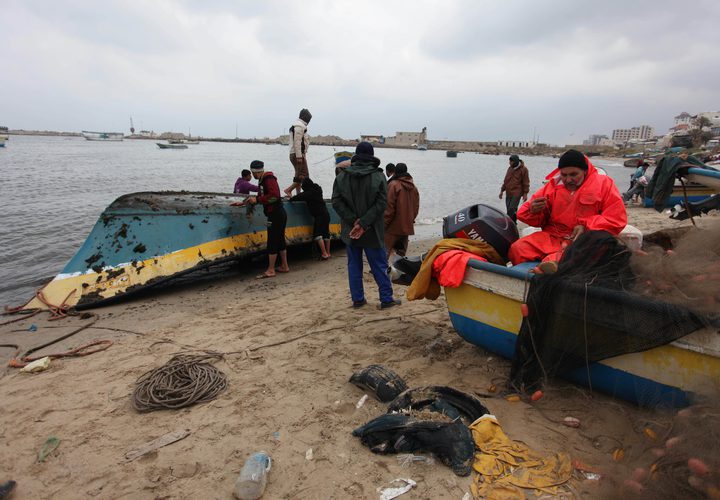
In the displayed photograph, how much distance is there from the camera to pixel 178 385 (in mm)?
3639

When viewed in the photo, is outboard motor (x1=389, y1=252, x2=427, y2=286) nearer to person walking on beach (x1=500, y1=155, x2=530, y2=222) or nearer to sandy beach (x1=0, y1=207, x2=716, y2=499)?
sandy beach (x1=0, y1=207, x2=716, y2=499)

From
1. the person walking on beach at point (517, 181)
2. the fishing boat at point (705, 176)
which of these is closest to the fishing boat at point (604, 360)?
the fishing boat at point (705, 176)

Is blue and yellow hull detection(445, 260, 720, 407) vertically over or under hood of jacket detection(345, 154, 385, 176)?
under

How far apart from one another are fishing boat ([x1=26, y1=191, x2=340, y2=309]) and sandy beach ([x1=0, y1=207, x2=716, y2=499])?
2.59ft

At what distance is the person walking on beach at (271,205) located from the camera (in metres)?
7.15

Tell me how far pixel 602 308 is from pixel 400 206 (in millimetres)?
4051

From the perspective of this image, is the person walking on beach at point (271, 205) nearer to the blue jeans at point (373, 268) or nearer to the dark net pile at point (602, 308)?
the blue jeans at point (373, 268)

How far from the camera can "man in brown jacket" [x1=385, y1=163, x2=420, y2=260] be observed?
6.57m

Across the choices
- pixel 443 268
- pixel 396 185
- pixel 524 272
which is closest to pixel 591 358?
pixel 524 272

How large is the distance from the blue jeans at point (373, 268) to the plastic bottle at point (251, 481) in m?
3.04

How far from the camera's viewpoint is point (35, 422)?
325cm

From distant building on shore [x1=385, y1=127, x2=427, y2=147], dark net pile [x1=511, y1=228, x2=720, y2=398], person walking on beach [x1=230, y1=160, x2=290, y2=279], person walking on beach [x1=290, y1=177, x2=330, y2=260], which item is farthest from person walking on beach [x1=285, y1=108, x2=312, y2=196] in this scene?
distant building on shore [x1=385, y1=127, x2=427, y2=147]

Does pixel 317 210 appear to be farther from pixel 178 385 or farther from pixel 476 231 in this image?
pixel 178 385

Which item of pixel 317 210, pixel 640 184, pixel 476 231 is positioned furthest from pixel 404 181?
pixel 640 184
